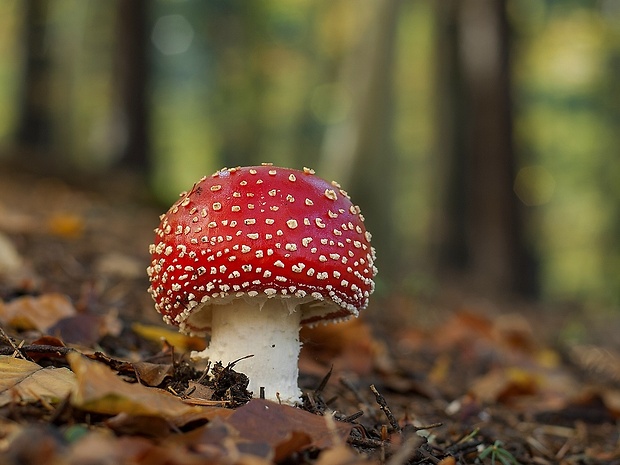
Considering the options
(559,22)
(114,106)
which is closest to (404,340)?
(114,106)

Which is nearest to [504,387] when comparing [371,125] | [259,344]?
[259,344]

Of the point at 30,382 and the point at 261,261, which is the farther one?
the point at 261,261

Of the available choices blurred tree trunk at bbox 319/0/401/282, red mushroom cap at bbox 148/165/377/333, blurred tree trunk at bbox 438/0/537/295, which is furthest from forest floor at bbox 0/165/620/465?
blurred tree trunk at bbox 438/0/537/295

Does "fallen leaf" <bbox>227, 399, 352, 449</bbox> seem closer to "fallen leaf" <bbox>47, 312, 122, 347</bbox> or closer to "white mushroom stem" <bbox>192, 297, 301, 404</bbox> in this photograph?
"white mushroom stem" <bbox>192, 297, 301, 404</bbox>

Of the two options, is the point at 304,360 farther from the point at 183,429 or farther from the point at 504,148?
the point at 504,148

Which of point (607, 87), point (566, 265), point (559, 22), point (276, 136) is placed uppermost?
point (559, 22)

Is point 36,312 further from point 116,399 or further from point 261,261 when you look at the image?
point 116,399
